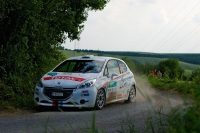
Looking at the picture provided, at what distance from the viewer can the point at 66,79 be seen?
1459cm

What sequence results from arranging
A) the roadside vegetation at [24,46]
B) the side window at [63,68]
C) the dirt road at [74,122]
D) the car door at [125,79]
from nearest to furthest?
the dirt road at [74,122], the side window at [63,68], the roadside vegetation at [24,46], the car door at [125,79]

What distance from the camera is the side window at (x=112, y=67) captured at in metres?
16.2

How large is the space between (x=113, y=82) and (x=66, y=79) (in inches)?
75.6

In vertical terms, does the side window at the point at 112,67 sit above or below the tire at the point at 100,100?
above

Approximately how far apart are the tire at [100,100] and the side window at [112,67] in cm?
103

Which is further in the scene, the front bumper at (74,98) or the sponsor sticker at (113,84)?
the sponsor sticker at (113,84)

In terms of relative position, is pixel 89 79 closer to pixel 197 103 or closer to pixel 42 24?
pixel 42 24

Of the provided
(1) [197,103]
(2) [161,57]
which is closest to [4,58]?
(1) [197,103]

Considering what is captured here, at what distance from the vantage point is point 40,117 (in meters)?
12.5

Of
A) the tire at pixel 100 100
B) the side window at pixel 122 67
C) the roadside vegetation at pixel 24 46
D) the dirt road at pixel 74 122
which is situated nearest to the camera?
the dirt road at pixel 74 122

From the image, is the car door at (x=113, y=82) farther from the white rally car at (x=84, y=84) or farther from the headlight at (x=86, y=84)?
the headlight at (x=86, y=84)

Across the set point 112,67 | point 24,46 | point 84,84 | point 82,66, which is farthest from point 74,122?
point 24,46

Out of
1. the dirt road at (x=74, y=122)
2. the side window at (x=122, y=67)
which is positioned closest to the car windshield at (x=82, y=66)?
the side window at (x=122, y=67)

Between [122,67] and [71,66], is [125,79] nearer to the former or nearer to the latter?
[122,67]
